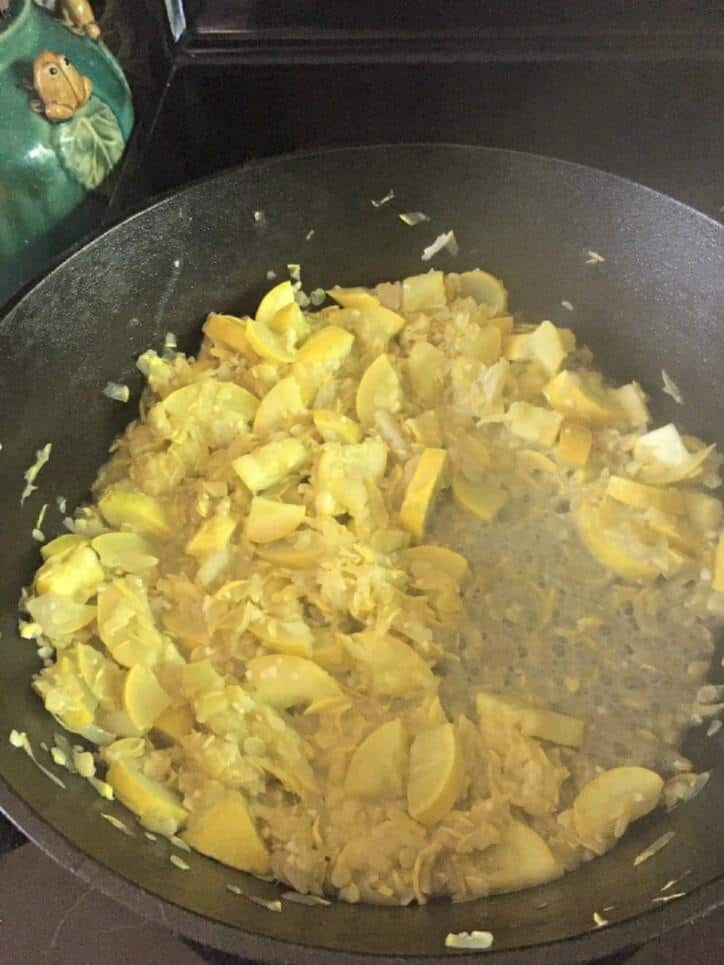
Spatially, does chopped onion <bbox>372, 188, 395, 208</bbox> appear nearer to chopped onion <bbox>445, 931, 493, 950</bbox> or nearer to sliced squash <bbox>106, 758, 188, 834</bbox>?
sliced squash <bbox>106, 758, 188, 834</bbox>

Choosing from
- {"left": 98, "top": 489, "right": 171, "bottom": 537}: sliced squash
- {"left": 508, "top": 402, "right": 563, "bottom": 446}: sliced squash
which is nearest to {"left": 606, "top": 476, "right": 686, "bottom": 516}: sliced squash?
{"left": 508, "top": 402, "right": 563, "bottom": 446}: sliced squash

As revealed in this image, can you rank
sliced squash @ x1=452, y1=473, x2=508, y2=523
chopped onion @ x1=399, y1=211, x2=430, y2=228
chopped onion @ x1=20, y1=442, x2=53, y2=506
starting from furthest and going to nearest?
chopped onion @ x1=399, y1=211, x2=430, y2=228
sliced squash @ x1=452, y1=473, x2=508, y2=523
chopped onion @ x1=20, y1=442, x2=53, y2=506

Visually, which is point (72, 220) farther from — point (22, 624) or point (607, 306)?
point (607, 306)

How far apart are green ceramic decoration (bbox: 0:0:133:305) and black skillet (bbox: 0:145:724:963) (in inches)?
4.2

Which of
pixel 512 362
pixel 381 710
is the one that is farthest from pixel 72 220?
pixel 381 710

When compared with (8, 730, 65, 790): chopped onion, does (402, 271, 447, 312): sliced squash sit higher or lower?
higher

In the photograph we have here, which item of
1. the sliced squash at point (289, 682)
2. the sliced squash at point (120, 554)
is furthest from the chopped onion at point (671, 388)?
the sliced squash at point (120, 554)

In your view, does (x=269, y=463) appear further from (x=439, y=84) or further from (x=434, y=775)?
(x=439, y=84)

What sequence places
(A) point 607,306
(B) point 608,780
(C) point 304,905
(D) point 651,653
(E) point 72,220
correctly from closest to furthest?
(C) point 304,905, (B) point 608,780, (D) point 651,653, (E) point 72,220, (A) point 607,306

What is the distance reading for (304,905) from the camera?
1.03 metres

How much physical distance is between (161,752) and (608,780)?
556mm

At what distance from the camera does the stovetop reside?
1444 mm

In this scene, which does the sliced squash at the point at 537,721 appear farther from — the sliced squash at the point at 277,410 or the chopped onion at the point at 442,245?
the chopped onion at the point at 442,245

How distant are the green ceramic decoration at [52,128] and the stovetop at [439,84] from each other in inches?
3.0
